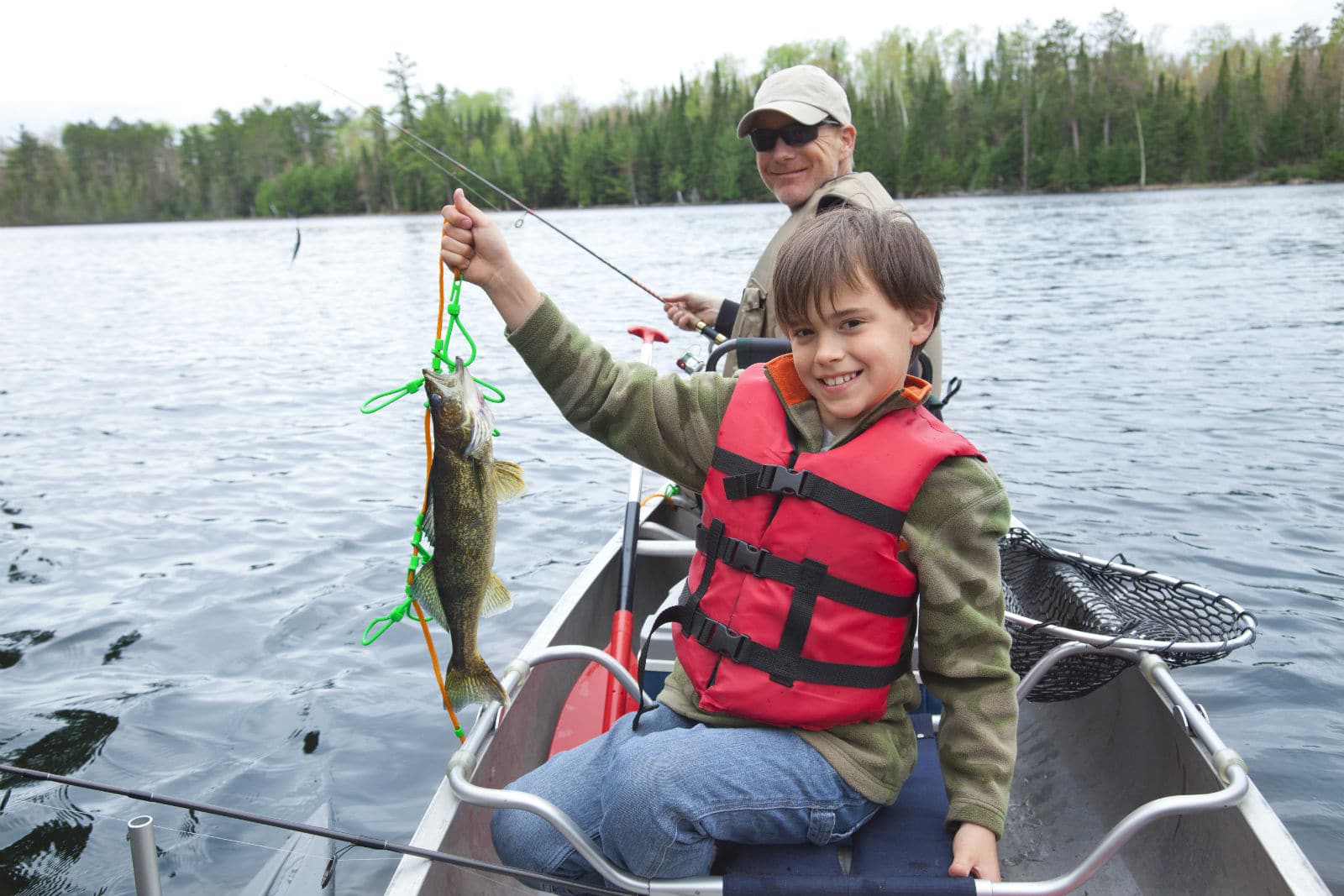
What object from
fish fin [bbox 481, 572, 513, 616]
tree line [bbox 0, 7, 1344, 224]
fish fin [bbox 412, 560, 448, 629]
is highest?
tree line [bbox 0, 7, 1344, 224]

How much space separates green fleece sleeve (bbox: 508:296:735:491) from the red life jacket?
1.05 feet

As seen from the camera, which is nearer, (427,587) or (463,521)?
(463,521)

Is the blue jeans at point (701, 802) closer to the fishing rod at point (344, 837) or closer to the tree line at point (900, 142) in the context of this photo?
the fishing rod at point (344, 837)

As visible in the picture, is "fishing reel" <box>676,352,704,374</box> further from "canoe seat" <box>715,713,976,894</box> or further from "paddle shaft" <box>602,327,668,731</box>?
"canoe seat" <box>715,713,976,894</box>

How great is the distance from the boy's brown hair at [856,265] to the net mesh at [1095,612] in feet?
3.75

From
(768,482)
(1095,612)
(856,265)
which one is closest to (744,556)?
(768,482)

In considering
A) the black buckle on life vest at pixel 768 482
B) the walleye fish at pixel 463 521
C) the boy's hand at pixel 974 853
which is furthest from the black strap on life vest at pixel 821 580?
the walleye fish at pixel 463 521

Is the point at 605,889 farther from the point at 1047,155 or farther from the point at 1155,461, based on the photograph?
the point at 1047,155

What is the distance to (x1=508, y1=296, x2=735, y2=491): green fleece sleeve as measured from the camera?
269 cm

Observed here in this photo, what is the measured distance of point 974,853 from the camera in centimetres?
223

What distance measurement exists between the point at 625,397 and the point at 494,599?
0.67 meters

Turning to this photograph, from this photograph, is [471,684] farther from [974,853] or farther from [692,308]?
[692,308]

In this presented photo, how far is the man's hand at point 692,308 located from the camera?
509cm

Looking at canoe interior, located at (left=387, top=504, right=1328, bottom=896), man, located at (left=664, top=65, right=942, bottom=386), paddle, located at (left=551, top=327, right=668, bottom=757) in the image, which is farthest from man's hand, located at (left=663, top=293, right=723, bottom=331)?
canoe interior, located at (left=387, top=504, right=1328, bottom=896)
